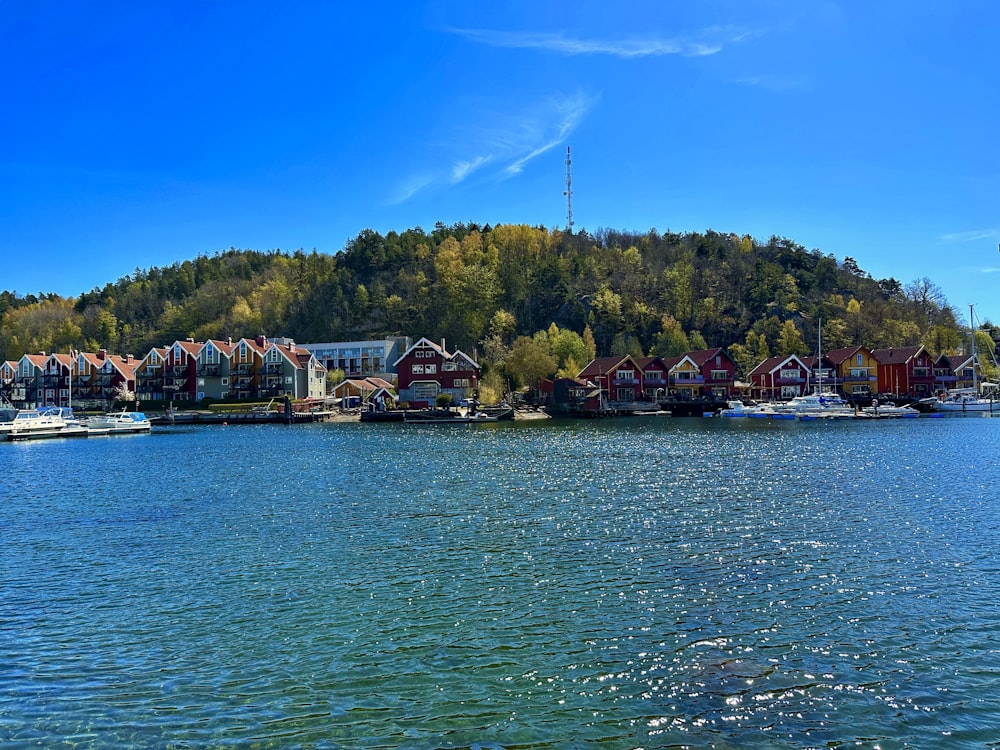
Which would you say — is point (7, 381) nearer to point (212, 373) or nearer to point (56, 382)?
point (56, 382)

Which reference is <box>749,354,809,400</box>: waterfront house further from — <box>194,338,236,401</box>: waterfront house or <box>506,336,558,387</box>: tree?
<box>194,338,236,401</box>: waterfront house

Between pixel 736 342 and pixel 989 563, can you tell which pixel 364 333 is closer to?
pixel 736 342

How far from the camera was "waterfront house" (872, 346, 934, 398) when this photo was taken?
3351 inches

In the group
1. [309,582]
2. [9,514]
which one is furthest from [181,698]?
[9,514]

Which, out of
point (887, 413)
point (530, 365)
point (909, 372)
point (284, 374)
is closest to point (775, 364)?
point (909, 372)

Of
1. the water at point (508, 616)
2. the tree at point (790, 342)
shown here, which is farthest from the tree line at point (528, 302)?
the water at point (508, 616)

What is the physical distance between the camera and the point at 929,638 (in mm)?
10305

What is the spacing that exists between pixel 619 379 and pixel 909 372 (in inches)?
1344

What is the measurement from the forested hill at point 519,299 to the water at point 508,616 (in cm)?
9129

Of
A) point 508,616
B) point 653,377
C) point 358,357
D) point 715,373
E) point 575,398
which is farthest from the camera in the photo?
point 358,357

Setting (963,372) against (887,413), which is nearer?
(887,413)

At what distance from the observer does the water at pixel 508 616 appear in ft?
26.7

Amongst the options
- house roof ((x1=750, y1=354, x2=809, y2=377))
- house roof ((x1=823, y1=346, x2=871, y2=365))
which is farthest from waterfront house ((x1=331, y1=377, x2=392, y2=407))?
house roof ((x1=823, y1=346, x2=871, y2=365))

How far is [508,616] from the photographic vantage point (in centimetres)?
1174
